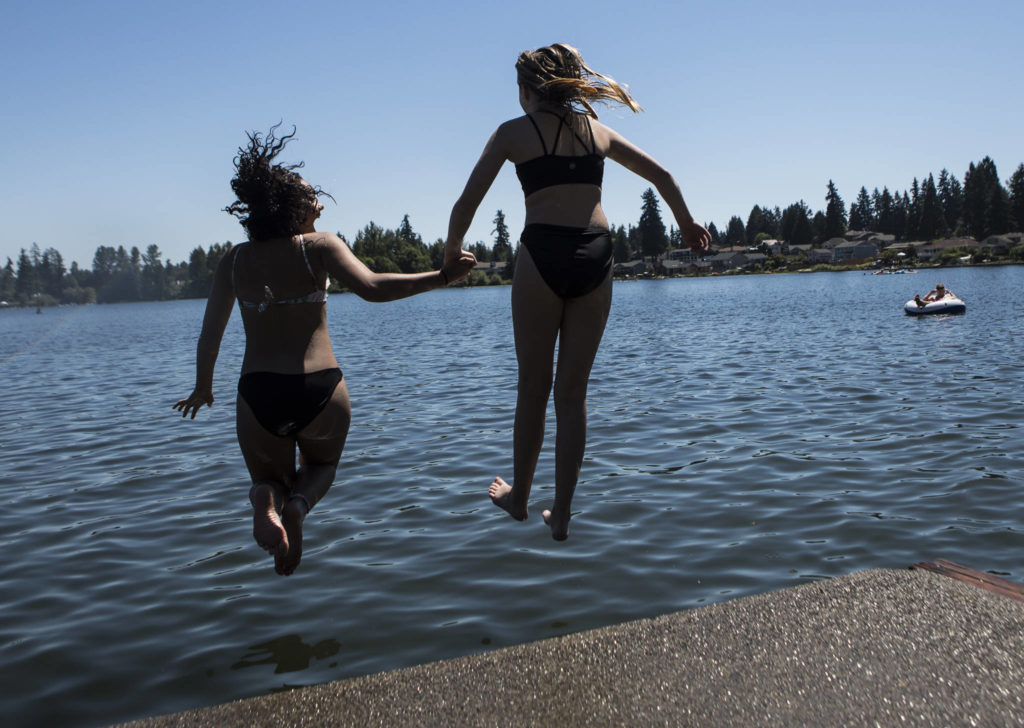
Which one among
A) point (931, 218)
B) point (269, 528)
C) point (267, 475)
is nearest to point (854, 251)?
point (931, 218)

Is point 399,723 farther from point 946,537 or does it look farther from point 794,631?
point 946,537

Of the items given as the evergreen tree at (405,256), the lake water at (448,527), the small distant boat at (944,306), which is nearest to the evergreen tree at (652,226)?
the evergreen tree at (405,256)

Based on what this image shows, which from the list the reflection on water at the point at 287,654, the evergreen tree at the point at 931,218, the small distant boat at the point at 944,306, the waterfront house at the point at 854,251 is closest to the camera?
the reflection on water at the point at 287,654

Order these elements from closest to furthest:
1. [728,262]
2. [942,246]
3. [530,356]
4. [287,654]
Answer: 1. [530,356]
2. [287,654]
3. [942,246]
4. [728,262]

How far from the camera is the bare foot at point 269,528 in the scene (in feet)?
14.1

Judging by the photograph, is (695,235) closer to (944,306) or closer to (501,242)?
(944,306)

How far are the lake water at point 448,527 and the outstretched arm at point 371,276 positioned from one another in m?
2.89

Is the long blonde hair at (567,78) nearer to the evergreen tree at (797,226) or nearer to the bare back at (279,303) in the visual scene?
the bare back at (279,303)

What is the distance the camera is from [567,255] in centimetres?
434

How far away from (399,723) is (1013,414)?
1344 cm

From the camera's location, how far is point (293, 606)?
7121 millimetres

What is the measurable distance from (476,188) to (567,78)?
2.47 feet

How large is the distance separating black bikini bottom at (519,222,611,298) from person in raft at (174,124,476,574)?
0.40 m

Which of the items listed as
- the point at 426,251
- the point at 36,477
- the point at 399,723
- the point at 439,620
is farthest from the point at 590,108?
the point at 426,251
